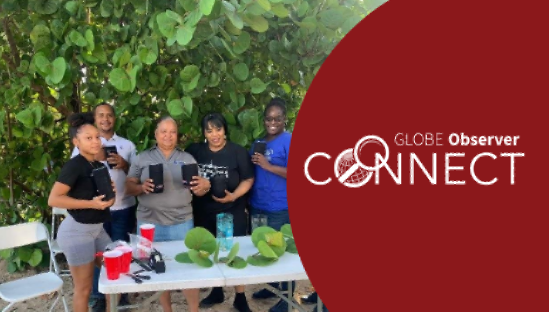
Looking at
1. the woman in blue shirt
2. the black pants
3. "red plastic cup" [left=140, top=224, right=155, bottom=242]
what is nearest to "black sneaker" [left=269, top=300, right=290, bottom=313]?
the woman in blue shirt

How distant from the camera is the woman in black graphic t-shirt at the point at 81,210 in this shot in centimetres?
226

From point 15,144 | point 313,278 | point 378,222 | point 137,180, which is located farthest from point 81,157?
point 15,144

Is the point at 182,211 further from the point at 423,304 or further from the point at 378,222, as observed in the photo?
the point at 423,304

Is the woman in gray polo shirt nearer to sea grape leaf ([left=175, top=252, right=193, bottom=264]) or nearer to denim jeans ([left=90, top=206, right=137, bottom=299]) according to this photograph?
denim jeans ([left=90, top=206, right=137, bottom=299])

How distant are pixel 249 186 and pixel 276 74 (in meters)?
1.17

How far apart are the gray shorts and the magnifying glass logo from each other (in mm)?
1185

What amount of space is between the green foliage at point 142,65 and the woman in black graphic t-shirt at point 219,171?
30 centimetres

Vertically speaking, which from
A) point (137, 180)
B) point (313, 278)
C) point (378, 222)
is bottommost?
point (313, 278)

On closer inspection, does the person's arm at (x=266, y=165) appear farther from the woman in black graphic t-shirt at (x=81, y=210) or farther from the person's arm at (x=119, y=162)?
the woman in black graphic t-shirt at (x=81, y=210)

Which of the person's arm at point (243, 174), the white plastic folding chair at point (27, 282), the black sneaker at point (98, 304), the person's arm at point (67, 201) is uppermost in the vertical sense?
the person's arm at point (243, 174)

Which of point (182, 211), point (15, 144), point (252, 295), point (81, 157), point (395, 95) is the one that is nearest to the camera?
point (81, 157)

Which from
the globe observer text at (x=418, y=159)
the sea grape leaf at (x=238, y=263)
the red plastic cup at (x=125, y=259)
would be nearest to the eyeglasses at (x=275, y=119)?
the globe observer text at (x=418, y=159)

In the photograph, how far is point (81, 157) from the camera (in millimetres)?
2314

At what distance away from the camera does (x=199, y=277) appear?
211 centimetres
